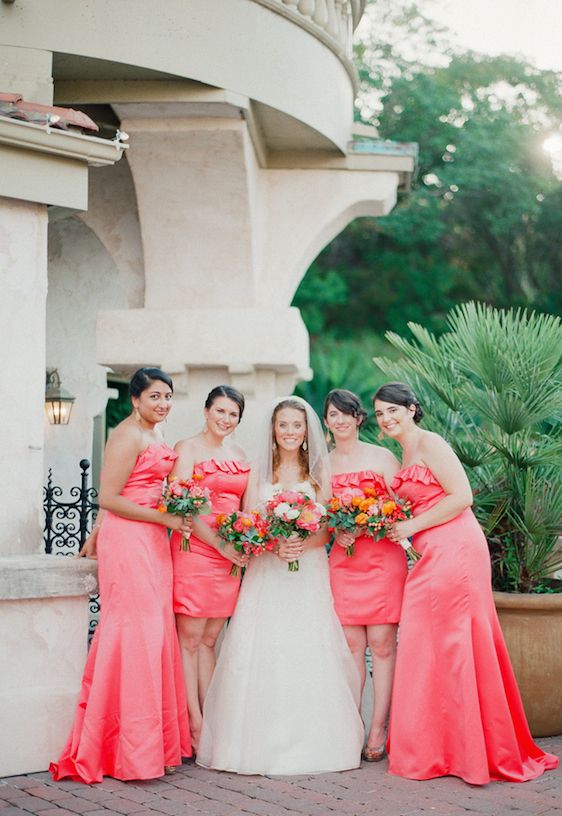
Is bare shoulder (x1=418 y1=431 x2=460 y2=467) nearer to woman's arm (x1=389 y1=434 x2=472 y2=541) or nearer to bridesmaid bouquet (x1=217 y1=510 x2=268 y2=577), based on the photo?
woman's arm (x1=389 y1=434 x2=472 y2=541)

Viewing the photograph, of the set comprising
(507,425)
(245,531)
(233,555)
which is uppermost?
(507,425)

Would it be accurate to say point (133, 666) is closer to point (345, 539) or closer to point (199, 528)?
point (199, 528)

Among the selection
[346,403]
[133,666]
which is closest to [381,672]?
[133,666]

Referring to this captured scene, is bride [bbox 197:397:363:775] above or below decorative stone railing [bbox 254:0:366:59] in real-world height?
below

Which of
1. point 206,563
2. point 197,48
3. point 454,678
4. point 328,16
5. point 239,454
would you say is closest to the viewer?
point 454,678

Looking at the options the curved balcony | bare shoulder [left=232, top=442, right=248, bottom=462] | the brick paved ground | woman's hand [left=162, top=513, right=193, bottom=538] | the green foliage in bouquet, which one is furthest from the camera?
the curved balcony

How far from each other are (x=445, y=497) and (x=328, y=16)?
16.2 feet

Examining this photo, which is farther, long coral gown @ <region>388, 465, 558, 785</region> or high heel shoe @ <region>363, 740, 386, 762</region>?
high heel shoe @ <region>363, 740, 386, 762</region>

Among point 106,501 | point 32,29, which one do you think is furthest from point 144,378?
point 32,29

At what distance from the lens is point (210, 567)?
19.0ft

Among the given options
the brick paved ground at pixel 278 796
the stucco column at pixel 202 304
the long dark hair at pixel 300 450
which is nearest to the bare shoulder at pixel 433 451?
the long dark hair at pixel 300 450

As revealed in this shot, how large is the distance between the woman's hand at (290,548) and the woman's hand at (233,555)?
20 cm

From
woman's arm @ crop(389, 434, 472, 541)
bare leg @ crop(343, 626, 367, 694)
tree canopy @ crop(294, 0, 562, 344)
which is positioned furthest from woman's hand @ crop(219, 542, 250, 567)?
tree canopy @ crop(294, 0, 562, 344)

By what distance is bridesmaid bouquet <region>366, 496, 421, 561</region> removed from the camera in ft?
18.0
